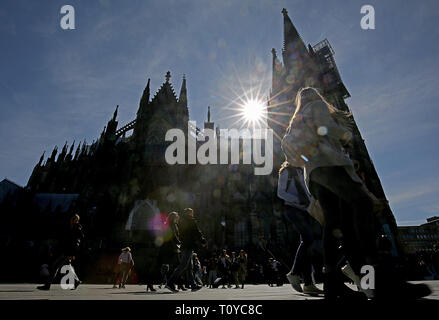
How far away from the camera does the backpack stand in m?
2.35

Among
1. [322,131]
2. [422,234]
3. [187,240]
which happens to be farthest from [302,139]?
[422,234]

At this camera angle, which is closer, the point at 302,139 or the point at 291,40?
the point at 302,139

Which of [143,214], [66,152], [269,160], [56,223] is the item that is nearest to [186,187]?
[143,214]

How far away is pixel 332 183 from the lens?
221 centimetres

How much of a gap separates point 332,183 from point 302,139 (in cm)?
55

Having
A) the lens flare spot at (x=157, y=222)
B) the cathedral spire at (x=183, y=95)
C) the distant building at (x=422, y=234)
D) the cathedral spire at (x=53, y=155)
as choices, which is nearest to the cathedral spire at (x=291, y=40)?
the cathedral spire at (x=183, y=95)

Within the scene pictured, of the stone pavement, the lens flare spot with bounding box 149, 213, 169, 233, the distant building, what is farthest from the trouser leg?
the distant building

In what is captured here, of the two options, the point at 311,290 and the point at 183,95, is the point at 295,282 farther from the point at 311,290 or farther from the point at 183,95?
the point at 183,95

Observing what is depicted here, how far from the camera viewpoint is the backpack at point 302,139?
235 centimetres

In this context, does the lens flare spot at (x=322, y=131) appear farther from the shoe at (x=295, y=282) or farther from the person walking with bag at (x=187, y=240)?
the person walking with bag at (x=187, y=240)

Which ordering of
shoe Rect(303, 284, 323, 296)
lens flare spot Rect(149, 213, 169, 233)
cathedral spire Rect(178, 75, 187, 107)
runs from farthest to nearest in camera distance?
1. cathedral spire Rect(178, 75, 187, 107)
2. lens flare spot Rect(149, 213, 169, 233)
3. shoe Rect(303, 284, 323, 296)

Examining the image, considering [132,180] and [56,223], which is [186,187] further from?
[56,223]

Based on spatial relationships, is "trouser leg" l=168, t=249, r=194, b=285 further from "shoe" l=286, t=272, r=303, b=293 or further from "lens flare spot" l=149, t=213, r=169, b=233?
"lens flare spot" l=149, t=213, r=169, b=233

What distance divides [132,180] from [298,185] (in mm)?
25500
